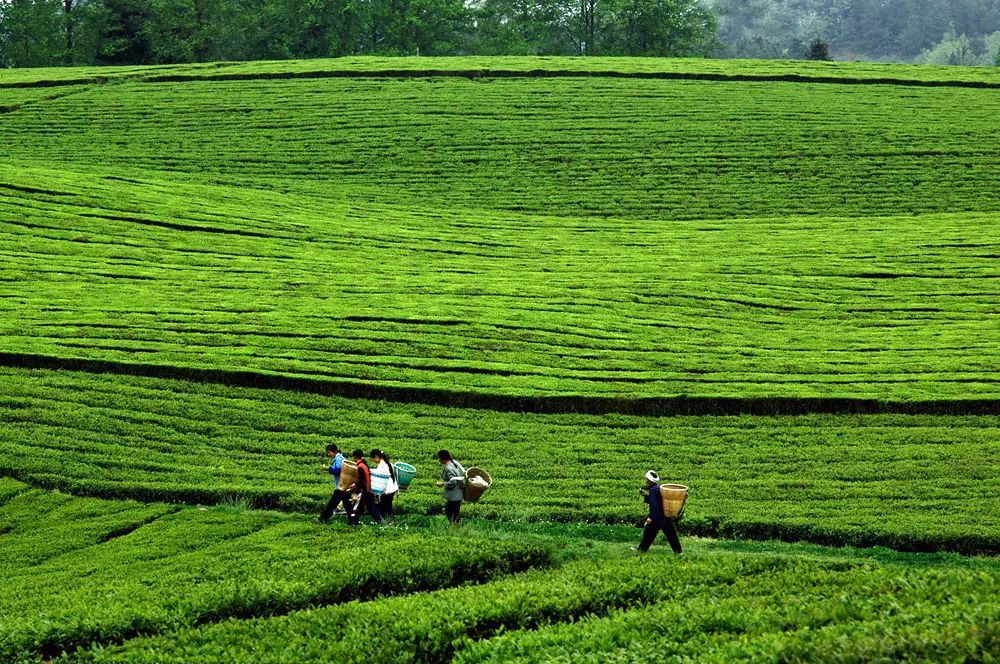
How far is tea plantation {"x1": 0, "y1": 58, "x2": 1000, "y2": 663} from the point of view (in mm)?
14914

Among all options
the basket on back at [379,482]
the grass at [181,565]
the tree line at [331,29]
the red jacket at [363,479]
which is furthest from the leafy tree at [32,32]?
the red jacket at [363,479]

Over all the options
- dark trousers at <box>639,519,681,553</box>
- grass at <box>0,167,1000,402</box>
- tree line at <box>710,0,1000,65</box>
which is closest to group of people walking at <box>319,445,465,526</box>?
dark trousers at <box>639,519,681,553</box>

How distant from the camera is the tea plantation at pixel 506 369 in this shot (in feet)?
48.9

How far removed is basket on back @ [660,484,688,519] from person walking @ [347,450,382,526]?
507 centimetres

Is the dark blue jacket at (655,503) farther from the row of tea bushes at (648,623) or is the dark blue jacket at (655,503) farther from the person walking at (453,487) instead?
the person walking at (453,487)

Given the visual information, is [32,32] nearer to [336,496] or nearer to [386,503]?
[386,503]

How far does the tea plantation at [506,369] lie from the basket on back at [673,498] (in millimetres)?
770

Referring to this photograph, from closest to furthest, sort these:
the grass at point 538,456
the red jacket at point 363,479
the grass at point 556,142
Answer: the red jacket at point 363,479
the grass at point 538,456
the grass at point 556,142

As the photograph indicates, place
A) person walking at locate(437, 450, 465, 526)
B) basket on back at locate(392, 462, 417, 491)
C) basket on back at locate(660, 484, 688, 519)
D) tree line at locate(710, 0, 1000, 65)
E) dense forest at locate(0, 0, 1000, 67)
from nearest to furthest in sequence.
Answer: basket on back at locate(660, 484, 688, 519) < person walking at locate(437, 450, 465, 526) < basket on back at locate(392, 462, 417, 491) < dense forest at locate(0, 0, 1000, 67) < tree line at locate(710, 0, 1000, 65)

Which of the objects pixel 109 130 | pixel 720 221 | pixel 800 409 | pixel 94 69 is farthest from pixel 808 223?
pixel 94 69

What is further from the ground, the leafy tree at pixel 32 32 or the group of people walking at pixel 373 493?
the leafy tree at pixel 32 32

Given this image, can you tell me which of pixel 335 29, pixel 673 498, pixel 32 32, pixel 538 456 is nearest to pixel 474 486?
pixel 673 498

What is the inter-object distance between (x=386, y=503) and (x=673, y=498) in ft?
17.8

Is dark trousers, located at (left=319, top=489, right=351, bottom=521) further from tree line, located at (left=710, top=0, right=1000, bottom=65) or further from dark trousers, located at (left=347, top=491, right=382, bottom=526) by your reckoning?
tree line, located at (left=710, top=0, right=1000, bottom=65)
